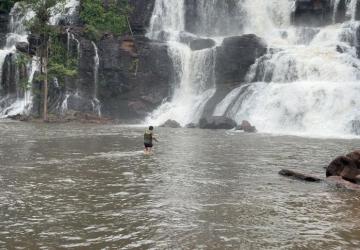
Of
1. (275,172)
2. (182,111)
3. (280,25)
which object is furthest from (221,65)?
(275,172)

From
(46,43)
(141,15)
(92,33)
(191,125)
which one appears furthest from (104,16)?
(191,125)

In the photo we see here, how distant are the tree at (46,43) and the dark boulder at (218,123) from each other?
46.4 ft

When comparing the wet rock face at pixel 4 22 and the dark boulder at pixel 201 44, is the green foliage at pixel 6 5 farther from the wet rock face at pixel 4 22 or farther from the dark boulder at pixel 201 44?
the dark boulder at pixel 201 44

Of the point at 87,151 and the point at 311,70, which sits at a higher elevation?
the point at 311,70

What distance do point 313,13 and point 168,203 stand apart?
44625mm

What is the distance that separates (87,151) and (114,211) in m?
10.8

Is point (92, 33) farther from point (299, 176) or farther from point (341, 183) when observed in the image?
point (341, 183)

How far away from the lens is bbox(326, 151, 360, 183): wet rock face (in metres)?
13.6

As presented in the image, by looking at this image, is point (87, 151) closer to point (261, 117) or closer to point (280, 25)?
point (261, 117)

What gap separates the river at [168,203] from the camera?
7984mm

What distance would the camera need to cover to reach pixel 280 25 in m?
52.6

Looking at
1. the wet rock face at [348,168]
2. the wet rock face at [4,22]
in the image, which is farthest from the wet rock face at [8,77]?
the wet rock face at [348,168]

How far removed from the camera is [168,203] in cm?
1055

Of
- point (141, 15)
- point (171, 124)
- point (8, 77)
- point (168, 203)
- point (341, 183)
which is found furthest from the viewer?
point (141, 15)
